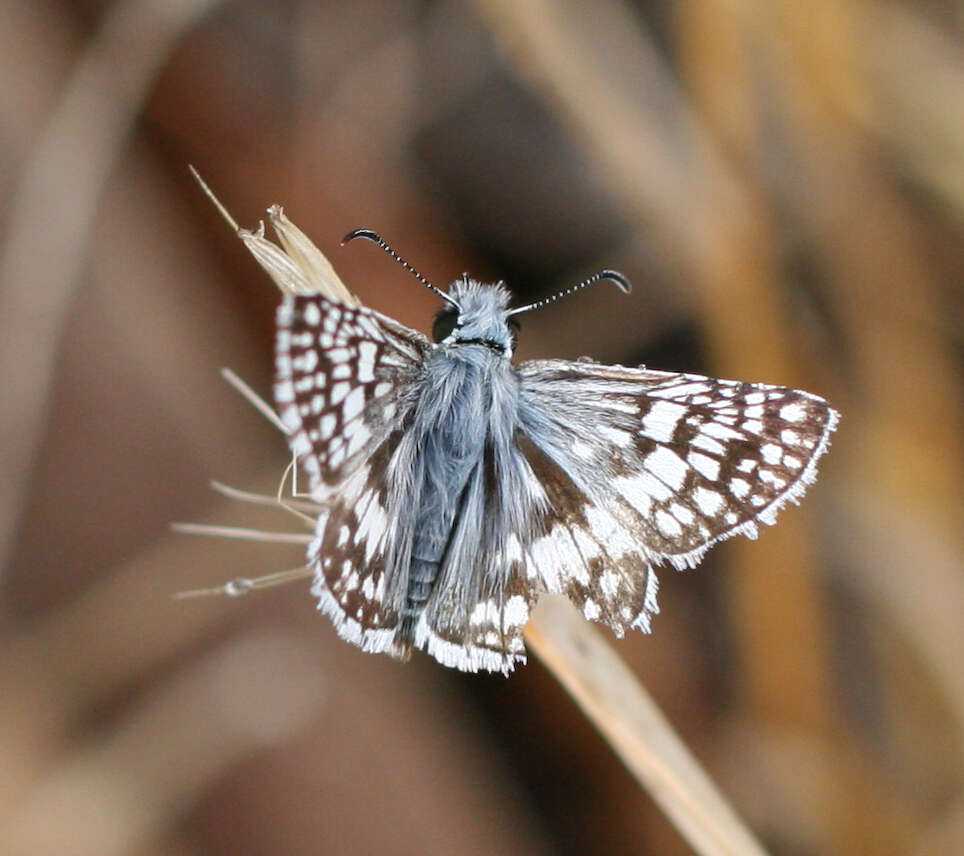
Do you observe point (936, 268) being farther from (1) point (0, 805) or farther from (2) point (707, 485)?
(1) point (0, 805)

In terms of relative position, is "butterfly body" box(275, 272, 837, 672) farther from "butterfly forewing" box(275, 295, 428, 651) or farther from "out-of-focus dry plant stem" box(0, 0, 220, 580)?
"out-of-focus dry plant stem" box(0, 0, 220, 580)

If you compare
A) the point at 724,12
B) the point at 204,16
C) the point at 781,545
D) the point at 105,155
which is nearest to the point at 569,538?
the point at 781,545

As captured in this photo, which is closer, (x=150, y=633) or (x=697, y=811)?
(x=697, y=811)

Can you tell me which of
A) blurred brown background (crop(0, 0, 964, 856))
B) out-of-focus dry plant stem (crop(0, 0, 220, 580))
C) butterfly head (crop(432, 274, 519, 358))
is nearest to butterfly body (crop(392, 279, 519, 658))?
butterfly head (crop(432, 274, 519, 358))

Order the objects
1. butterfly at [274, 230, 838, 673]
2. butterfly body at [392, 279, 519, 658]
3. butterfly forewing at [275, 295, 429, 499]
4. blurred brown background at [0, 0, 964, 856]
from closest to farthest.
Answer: butterfly forewing at [275, 295, 429, 499], butterfly at [274, 230, 838, 673], butterfly body at [392, 279, 519, 658], blurred brown background at [0, 0, 964, 856]

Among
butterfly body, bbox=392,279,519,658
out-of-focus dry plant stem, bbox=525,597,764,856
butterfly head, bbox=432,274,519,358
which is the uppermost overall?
butterfly head, bbox=432,274,519,358
